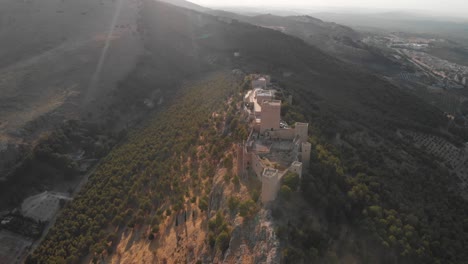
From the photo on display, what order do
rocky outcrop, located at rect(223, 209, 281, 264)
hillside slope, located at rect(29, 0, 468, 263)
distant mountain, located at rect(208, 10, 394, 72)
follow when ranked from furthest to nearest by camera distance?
distant mountain, located at rect(208, 10, 394, 72) < hillside slope, located at rect(29, 0, 468, 263) < rocky outcrop, located at rect(223, 209, 281, 264)

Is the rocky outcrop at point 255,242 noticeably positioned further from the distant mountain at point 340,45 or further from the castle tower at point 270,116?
the distant mountain at point 340,45

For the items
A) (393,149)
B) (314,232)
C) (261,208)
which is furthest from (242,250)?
(393,149)

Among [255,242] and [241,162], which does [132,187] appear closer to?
[241,162]

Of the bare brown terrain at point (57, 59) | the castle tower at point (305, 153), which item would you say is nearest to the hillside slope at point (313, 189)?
the castle tower at point (305, 153)

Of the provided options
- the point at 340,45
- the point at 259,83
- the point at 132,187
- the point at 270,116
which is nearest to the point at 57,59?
the point at 132,187

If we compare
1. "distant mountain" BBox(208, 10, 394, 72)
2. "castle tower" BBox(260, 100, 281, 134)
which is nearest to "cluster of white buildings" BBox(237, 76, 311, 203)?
"castle tower" BBox(260, 100, 281, 134)

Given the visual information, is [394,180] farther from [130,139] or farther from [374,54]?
[374,54]

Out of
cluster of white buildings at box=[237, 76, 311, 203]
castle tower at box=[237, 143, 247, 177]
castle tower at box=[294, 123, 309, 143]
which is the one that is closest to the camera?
cluster of white buildings at box=[237, 76, 311, 203]

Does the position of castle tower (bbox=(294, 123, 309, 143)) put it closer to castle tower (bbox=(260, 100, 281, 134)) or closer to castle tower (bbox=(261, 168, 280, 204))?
castle tower (bbox=(260, 100, 281, 134))
